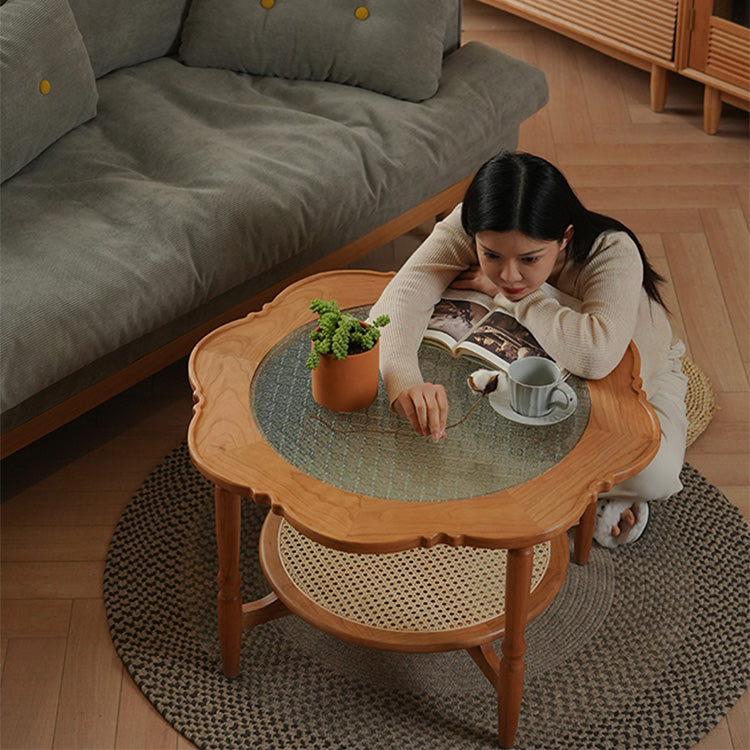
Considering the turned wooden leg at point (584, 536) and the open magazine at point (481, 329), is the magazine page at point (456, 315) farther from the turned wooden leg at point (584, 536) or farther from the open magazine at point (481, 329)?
the turned wooden leg at point (584, 536)

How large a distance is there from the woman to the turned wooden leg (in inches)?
3.2

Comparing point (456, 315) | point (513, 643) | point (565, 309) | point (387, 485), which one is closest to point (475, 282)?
point (456, 315)

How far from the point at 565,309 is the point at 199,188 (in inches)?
33.2

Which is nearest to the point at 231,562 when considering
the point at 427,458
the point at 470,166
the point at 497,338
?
the point at 427,458

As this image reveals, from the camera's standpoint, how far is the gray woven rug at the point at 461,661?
1652 mm

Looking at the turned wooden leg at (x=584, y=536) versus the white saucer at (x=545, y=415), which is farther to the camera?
the turned wooden leg at (x=584, y=536)

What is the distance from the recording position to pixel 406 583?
5.64 ft

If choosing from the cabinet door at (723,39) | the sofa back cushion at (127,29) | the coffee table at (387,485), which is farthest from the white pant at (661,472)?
the sofa back cushion at (127,29)

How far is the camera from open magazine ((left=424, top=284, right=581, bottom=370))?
1643 millimetres

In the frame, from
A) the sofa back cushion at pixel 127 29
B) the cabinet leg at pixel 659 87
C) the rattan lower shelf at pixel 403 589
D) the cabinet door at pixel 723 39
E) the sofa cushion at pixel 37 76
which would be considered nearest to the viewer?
the rattan lower shelf at pixel 403 589

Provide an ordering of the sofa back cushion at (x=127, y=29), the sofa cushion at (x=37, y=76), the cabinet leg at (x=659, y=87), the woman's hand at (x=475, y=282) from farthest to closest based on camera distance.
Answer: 1. the cabinet leg at (x=659, y=87)
2. the sofa back cushion at (x=127, y=29)
3. the sofa cushion at (x=37, y=76)
4. the woman's hand at (x=475, y=282)

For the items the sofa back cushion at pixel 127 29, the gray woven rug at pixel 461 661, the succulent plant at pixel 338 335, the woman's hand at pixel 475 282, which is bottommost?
the gray woven rug at pixel 461 661

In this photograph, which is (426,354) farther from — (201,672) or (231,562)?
(201,672)

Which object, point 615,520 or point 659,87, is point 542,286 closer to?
point 615,520
